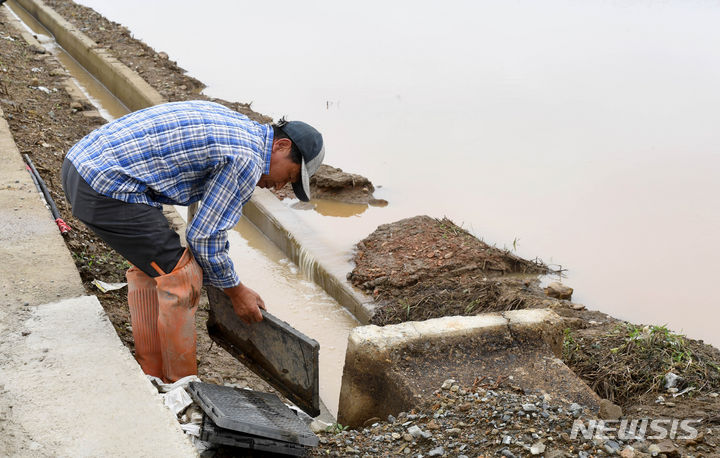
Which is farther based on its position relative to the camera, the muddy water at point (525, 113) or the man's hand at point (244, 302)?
the muddy water at point (525, 113)

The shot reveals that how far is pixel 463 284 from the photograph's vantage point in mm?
5203

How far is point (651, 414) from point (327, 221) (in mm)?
3483

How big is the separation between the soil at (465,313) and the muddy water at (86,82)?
231 cm

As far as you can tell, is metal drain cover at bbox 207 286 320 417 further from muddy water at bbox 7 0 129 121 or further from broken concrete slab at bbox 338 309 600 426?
muddy water at bbox 7 0 129 121

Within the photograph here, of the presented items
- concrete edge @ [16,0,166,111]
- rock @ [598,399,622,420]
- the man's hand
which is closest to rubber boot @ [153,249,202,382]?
the man's hand

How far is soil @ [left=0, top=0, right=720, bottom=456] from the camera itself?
320 centimetres

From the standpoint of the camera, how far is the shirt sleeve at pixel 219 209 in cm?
320

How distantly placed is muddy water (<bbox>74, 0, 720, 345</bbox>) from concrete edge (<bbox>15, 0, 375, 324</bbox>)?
338 mm

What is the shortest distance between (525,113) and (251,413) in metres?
7.07

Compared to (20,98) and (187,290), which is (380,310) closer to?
(187,290)

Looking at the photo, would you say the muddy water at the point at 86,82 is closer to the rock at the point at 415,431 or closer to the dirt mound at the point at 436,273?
the dirt mound at the point at 436,273

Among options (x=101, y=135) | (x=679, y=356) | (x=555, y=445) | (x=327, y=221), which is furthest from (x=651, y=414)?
(x=327, y=221)

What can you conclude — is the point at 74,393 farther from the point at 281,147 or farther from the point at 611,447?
the point at 611,447

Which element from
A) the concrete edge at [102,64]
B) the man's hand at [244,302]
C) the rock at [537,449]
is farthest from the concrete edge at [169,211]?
the rock at [537,449]
